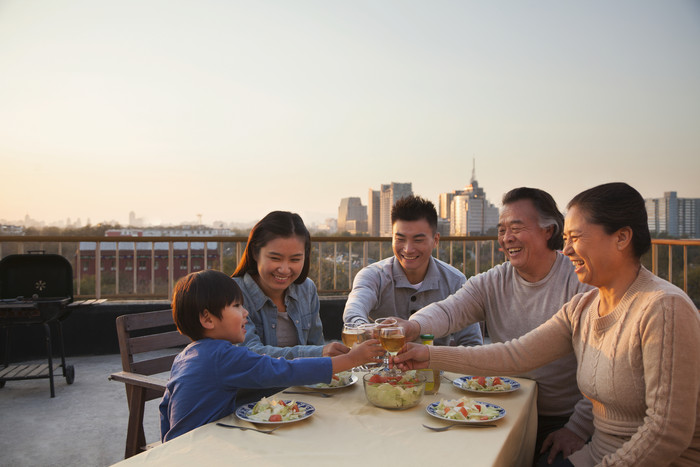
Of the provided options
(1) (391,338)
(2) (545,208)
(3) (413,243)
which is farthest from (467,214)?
(1) (391,338)

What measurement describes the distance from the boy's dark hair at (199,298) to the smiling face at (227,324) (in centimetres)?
2

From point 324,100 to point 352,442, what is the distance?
1337 cm

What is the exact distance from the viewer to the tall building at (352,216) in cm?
1321

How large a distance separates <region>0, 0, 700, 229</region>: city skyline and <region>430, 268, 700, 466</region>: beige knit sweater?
36.9 feet

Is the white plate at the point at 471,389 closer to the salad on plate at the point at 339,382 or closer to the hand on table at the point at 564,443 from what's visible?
the hand on table at the point at 564,443

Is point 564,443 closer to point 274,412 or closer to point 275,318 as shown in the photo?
point 274,412

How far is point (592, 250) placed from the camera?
1873 millimetres

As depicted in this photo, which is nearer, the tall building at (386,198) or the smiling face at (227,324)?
the smiling face at (227,324)

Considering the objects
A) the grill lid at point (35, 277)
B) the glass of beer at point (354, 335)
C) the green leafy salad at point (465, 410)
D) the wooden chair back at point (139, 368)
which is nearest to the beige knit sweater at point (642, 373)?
the green leafy salad at point (465, 410)

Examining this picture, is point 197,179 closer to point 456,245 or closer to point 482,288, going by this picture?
point 456,245

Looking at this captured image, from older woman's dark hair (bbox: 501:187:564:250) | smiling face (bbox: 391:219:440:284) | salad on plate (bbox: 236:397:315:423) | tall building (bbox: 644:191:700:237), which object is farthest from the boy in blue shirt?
tall building (bbox: 644:191:700:237)

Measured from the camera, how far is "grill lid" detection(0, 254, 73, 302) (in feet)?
19.1

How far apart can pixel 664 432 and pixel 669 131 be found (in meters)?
16.4

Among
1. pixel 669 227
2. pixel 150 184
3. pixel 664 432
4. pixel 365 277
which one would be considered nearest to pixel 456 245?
pixel 365 277
